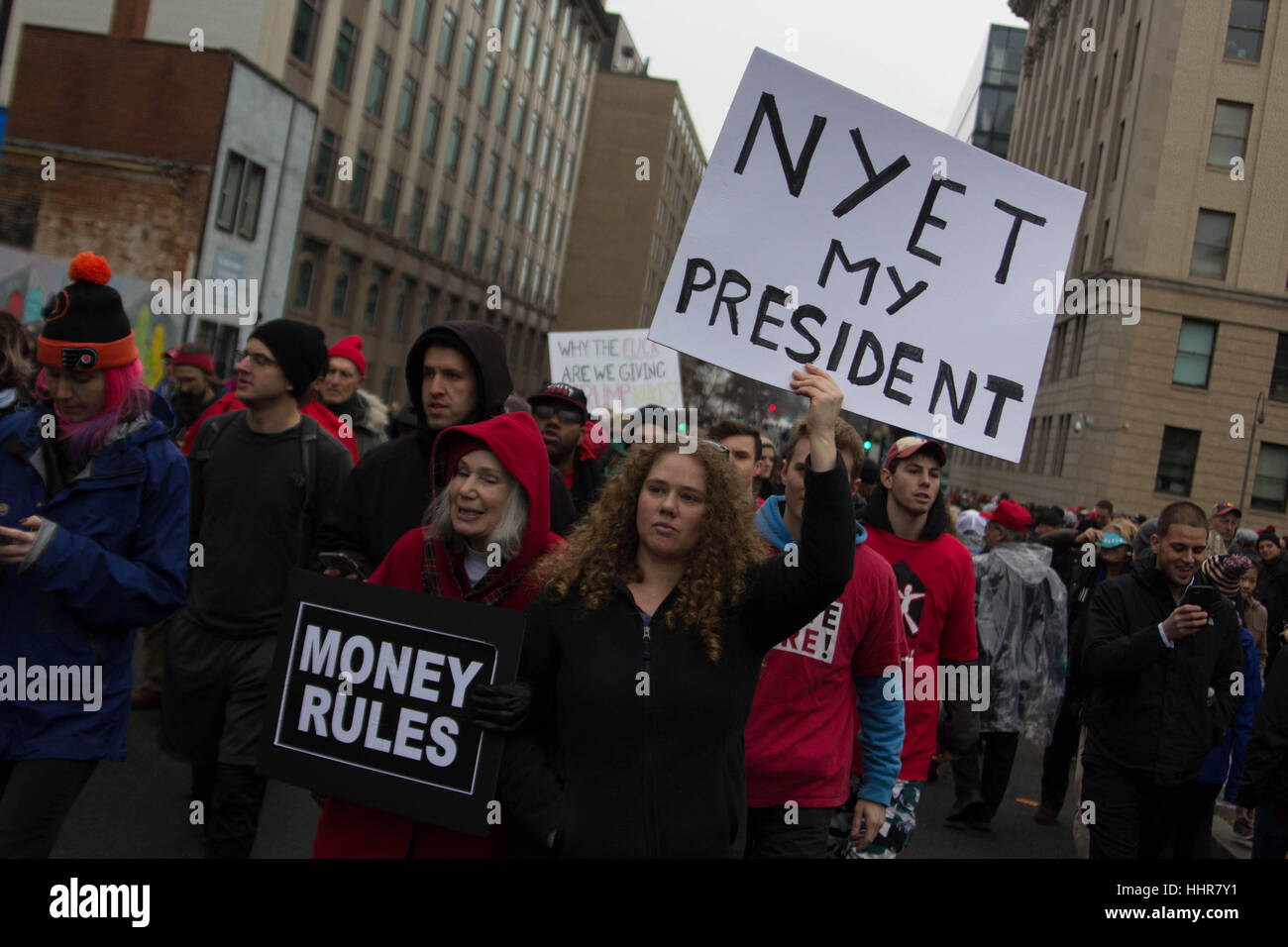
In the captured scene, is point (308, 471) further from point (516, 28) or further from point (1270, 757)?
point (516, 28)

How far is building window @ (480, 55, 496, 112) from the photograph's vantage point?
1747 inches

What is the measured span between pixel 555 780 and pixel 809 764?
3.66ft

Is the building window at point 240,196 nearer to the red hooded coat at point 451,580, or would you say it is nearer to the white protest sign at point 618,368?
the white protest sign at point 618,368

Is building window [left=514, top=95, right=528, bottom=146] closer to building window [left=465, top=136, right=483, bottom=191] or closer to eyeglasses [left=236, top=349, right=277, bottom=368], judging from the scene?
building window [left=465, top=136, right=483, bottom=191]

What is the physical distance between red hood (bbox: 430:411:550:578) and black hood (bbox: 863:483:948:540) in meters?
1.98

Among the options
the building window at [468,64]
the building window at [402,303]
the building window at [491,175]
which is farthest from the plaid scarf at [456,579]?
the building window at [491,175]

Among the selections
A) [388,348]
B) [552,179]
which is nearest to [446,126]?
[388,348]

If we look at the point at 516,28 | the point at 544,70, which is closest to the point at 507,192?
the point at 544,70

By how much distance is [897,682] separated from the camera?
394 cm

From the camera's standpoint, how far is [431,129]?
133 feet

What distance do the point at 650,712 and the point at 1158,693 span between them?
9.65ft
